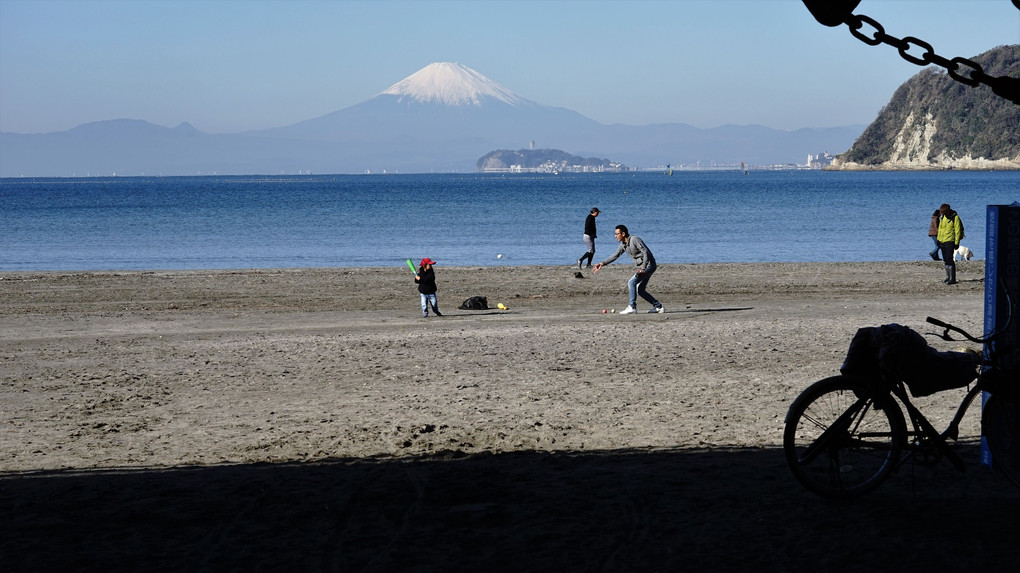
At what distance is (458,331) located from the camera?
589 inches

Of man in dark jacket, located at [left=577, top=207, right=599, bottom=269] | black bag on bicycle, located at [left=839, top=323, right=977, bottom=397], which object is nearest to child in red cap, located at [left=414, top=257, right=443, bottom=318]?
black bag on bicycle, located at [left=839, top=323, right=977, bottom=397]

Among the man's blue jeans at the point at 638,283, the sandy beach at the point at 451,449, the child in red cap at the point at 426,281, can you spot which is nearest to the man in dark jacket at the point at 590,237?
the sandy beach at the point at 451,449

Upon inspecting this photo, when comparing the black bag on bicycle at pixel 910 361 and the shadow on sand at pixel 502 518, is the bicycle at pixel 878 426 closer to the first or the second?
the black bag on bicycle at pixel 910 361

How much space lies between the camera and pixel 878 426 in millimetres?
6230

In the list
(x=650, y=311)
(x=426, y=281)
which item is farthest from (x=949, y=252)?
(x=426, y=281)

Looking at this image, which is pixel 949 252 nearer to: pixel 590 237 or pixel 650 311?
pixel 650 311

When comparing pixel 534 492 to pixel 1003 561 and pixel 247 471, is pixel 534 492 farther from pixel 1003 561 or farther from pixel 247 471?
pixel 1003 561

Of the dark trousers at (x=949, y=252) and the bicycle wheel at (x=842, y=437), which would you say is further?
the dark trousers at (x=949, y=252)

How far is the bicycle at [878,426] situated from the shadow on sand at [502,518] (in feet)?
0.60

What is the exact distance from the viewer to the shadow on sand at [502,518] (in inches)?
211

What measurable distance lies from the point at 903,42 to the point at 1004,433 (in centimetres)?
277

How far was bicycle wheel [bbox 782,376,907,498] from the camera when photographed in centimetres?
605

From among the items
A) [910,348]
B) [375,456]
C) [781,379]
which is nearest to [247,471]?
[375,456]

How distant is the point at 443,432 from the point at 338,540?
2.88 meters
